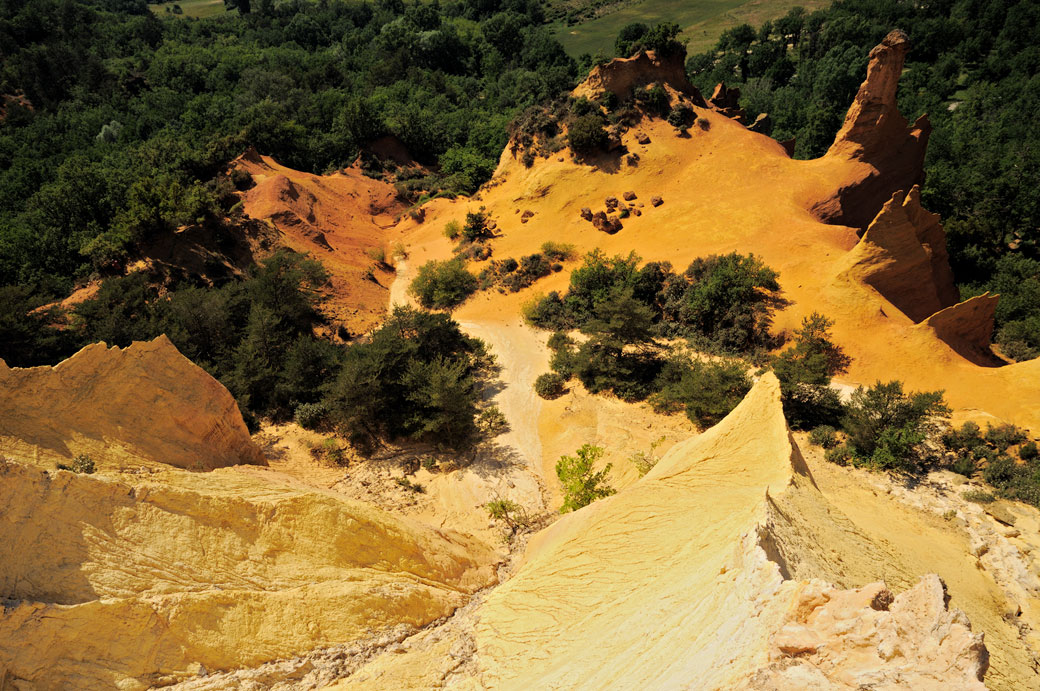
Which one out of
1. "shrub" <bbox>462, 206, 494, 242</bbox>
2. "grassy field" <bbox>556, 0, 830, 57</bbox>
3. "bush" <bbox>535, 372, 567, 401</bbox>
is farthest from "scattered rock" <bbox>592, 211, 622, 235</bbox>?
"grassy field" <bbox>556, 0, 830, 57</bbox>

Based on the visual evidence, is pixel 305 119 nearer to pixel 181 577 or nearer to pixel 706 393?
pixel 706 393

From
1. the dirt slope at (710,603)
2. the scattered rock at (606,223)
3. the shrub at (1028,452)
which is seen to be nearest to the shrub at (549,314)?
the scattered rock at (606,223)

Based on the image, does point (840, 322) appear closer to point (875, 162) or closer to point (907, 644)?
point (875, 162)

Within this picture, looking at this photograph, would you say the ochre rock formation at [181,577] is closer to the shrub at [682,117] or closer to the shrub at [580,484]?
the shrub at [580,484]

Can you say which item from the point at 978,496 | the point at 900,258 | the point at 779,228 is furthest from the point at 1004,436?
the point at 779,228

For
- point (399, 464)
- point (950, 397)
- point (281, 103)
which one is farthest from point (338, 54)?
point (950, 397)
